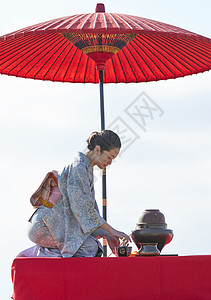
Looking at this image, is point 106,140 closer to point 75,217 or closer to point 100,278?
point 75,217

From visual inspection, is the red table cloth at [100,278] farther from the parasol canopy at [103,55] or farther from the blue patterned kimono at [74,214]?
the parasol canopy at [103,55]

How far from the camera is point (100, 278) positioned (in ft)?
14.9

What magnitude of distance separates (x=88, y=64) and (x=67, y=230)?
10.6ft

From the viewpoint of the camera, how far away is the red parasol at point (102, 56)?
20.9 ft

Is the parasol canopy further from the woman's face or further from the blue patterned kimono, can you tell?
the blue patterned kimono

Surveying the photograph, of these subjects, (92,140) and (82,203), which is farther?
(92,140)

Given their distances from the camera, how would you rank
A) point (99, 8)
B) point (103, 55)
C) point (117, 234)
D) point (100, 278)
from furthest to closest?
1. point (103, 55)
2. point (99, 8)
3. point (117, 234)
4. point (100, 278)

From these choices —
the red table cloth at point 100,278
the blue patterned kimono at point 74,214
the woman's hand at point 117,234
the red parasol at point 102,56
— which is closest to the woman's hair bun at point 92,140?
the blue patterned kimono at point 74,214

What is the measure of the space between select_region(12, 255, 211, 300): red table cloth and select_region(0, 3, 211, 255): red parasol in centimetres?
189

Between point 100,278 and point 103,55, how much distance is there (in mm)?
2819

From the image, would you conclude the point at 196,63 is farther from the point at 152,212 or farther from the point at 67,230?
the point at 67,230

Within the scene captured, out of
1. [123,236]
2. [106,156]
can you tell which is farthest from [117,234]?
[106,156]

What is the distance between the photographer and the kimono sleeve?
15.8ft

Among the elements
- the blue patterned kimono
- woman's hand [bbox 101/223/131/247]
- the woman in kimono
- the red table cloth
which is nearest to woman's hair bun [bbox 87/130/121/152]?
the woman in kimono
